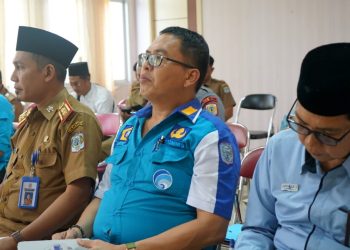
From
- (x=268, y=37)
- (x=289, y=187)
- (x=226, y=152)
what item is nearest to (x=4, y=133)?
(x=226, y=152)

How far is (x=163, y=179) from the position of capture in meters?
1.56

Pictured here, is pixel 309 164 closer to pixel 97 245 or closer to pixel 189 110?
pixel 189 110

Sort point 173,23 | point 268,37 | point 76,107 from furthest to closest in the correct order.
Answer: point 173,23 < point 268,37 < point 76,107

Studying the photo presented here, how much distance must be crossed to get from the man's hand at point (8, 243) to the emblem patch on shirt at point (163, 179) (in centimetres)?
64

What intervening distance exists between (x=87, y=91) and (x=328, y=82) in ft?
14.9

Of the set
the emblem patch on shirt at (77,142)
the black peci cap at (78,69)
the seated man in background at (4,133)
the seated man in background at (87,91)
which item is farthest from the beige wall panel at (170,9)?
the emblem patch on shirt at (77,142)

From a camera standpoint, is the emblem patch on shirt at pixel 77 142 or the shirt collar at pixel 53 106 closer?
the emblem patch on shirt at pixel 77 142

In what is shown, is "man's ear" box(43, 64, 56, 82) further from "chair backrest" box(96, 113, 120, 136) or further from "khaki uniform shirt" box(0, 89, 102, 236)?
"chair backrest" box(96, 113, 120, 136)

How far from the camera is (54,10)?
244 inches

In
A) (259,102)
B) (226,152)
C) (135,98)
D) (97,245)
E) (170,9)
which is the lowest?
(259,102)

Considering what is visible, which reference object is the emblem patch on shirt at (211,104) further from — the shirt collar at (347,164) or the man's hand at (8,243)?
the shirt collar at (347,164)

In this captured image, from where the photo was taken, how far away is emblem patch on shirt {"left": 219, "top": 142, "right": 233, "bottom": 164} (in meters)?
1.53

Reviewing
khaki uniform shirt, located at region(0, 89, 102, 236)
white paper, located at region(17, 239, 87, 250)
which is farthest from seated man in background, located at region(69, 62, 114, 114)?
white paper, located at region(17, 239, 87, 250)

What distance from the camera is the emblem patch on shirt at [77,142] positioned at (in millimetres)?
1874
